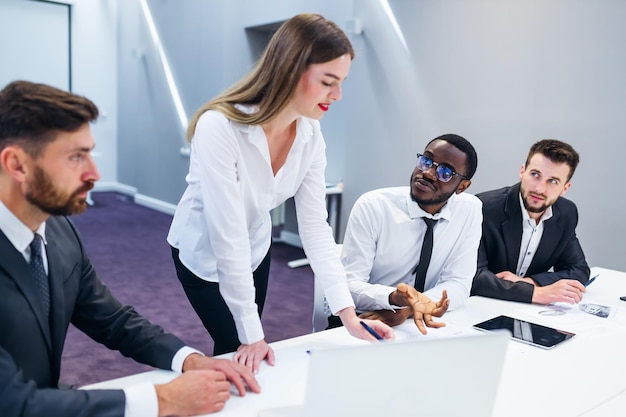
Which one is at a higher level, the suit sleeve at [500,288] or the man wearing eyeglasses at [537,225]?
the man wearing eyeglasses at [537,225]

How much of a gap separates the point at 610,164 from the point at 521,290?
64.5 inches

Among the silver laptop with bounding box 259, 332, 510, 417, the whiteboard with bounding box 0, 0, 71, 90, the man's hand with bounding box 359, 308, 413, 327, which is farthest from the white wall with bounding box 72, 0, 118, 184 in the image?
the silver laptop with bounding box 259, 332, 510, 417

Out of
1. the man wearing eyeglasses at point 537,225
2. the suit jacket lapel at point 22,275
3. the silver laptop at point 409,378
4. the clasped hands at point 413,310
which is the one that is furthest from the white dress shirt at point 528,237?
the suit jacket lapel at point 22,275

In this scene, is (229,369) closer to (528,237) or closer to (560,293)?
(560,293)

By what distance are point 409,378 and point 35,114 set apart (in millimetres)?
746

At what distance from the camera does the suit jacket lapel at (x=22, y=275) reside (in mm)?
942

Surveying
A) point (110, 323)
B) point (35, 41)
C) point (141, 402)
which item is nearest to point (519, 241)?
point (110, 323)

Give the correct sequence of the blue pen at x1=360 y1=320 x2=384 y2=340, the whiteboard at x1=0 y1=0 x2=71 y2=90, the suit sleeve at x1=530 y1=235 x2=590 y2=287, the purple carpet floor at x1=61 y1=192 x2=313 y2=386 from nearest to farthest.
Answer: the blue pen at x1=360 y1=320 x2=384 y2=340 < the suit sleeve at x1=530 y1=235 x2=590 y2=287 < the purple carpet floor at x1=61 y1=192 x2=313 y2=386 < the whiteboard at x1=0 y1=0 x2=71 y2=90

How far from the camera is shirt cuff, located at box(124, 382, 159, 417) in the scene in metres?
0.93

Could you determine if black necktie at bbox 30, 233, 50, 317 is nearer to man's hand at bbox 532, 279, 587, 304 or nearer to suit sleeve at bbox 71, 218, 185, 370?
suit sleeve at bbox 71, 218, 185, 370

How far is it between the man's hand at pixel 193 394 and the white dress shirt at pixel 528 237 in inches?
65.2

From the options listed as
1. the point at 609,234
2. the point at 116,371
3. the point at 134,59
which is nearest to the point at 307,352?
the point at 116,371

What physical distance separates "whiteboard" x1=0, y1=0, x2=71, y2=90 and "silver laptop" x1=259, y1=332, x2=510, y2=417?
7.43 metres

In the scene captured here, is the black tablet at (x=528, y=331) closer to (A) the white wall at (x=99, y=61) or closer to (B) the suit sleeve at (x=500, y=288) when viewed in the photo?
(B) the suit sleeve at (x=500, y=288)
